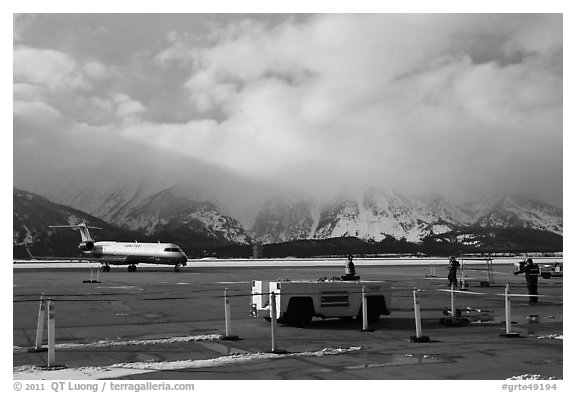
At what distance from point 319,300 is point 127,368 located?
312 inches

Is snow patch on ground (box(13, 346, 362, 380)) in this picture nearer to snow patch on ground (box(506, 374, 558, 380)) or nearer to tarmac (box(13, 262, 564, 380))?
tarmac (box(13, 262, 564, 380))

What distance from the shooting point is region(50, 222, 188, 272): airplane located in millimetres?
66062

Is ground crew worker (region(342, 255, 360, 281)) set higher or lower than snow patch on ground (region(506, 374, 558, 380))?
higher

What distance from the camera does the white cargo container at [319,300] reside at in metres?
18.0

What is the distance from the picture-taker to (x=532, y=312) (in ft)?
72.2

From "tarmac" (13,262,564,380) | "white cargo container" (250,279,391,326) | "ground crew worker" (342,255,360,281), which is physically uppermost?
"ground crew worker" (342,255,360,281)

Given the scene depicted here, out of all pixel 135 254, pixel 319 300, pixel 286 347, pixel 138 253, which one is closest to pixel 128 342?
pixel 286 347

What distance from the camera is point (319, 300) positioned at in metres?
18.4

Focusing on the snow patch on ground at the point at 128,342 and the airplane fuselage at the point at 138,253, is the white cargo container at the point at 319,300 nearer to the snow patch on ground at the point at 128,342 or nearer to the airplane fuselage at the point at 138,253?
the snow patch on ground at the point at 128,342

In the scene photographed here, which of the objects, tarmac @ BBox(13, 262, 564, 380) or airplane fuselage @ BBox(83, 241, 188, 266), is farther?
airplane fuselage @ BBox(83, 241, 188, 266)

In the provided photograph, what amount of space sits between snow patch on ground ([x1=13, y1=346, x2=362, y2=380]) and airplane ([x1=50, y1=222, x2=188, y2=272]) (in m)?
51.8

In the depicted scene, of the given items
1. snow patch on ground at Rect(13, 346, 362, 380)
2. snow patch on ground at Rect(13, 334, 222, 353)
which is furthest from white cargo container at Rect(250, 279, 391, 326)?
snow patch on ground at Rect(13, 346, 362, 380)

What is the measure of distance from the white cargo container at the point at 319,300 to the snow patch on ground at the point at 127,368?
491 cm
